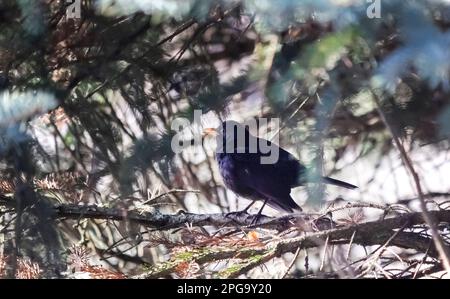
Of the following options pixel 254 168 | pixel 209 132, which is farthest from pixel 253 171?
pixel 209 132

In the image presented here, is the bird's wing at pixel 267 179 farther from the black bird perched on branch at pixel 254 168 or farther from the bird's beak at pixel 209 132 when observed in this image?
the bird's beak at pixel 209 132

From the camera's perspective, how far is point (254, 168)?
1.31 m

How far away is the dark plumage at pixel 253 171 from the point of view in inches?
44.9

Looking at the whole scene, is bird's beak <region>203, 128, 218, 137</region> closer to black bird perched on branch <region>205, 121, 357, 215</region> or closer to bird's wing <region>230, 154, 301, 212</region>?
black bird perched on branch <region>205, 121, 357, 215</region>

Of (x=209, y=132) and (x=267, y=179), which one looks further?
(x=267, y=179)

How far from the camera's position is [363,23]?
693 mm

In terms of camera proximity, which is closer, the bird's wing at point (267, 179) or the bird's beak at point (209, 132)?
the bird's beak at point (209, 132)

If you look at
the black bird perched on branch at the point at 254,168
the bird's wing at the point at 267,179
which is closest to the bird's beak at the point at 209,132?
the black bird perched on branch at the point at 254,168

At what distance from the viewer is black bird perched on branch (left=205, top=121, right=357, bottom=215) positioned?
1.14 m

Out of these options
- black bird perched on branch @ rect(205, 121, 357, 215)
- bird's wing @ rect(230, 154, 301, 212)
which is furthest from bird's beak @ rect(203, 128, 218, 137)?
bird's wing @ rect(230, 154, 301, 212)

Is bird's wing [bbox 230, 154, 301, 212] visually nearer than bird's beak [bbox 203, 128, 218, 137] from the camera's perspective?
No

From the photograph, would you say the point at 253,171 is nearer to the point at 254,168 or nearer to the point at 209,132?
the point at 254,168

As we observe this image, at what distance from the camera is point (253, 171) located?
1312mm

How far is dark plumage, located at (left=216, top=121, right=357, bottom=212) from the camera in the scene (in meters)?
1.14
